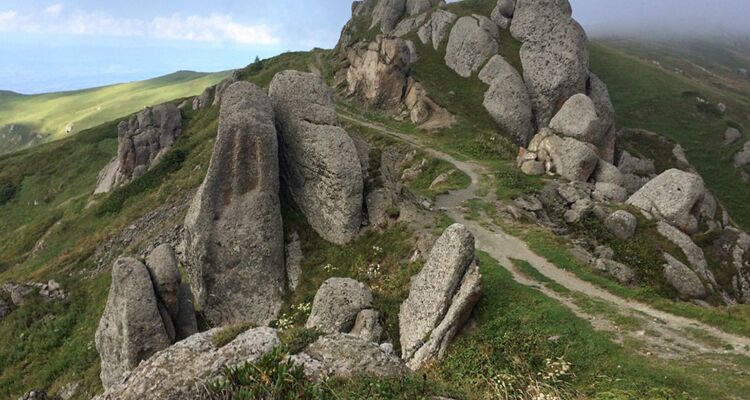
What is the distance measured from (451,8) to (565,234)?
61.3 m

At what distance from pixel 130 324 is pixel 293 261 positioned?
35.8 feet

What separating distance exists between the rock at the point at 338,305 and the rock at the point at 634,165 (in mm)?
49603

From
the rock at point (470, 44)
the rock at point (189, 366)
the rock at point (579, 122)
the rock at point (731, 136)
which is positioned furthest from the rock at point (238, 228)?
the rock at point (731, 136)

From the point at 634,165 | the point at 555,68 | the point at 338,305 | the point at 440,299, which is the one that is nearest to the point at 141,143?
the point at 338,305

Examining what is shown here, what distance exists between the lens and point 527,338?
66.2 feet

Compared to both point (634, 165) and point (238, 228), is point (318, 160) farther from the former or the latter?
point (634, 165)

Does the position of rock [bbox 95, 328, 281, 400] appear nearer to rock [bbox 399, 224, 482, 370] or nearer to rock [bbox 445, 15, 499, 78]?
rock [bbox 399, 224, 482, 370]

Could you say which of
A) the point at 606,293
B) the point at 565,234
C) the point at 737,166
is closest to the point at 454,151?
the point at 565,234

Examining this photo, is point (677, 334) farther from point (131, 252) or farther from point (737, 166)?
point (737, 166)

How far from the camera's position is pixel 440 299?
23062 millimetres

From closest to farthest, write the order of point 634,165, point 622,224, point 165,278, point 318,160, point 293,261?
1. point 165,278
2. point 293,261
3. point 318,160
4. point 622,224
5. point 634,165

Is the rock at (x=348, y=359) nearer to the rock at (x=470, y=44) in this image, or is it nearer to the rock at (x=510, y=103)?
the rock at (x=510, y=103)

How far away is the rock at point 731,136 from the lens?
91.2 metres

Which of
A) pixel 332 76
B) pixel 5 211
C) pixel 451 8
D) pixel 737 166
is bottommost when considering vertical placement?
pixel 737 166
